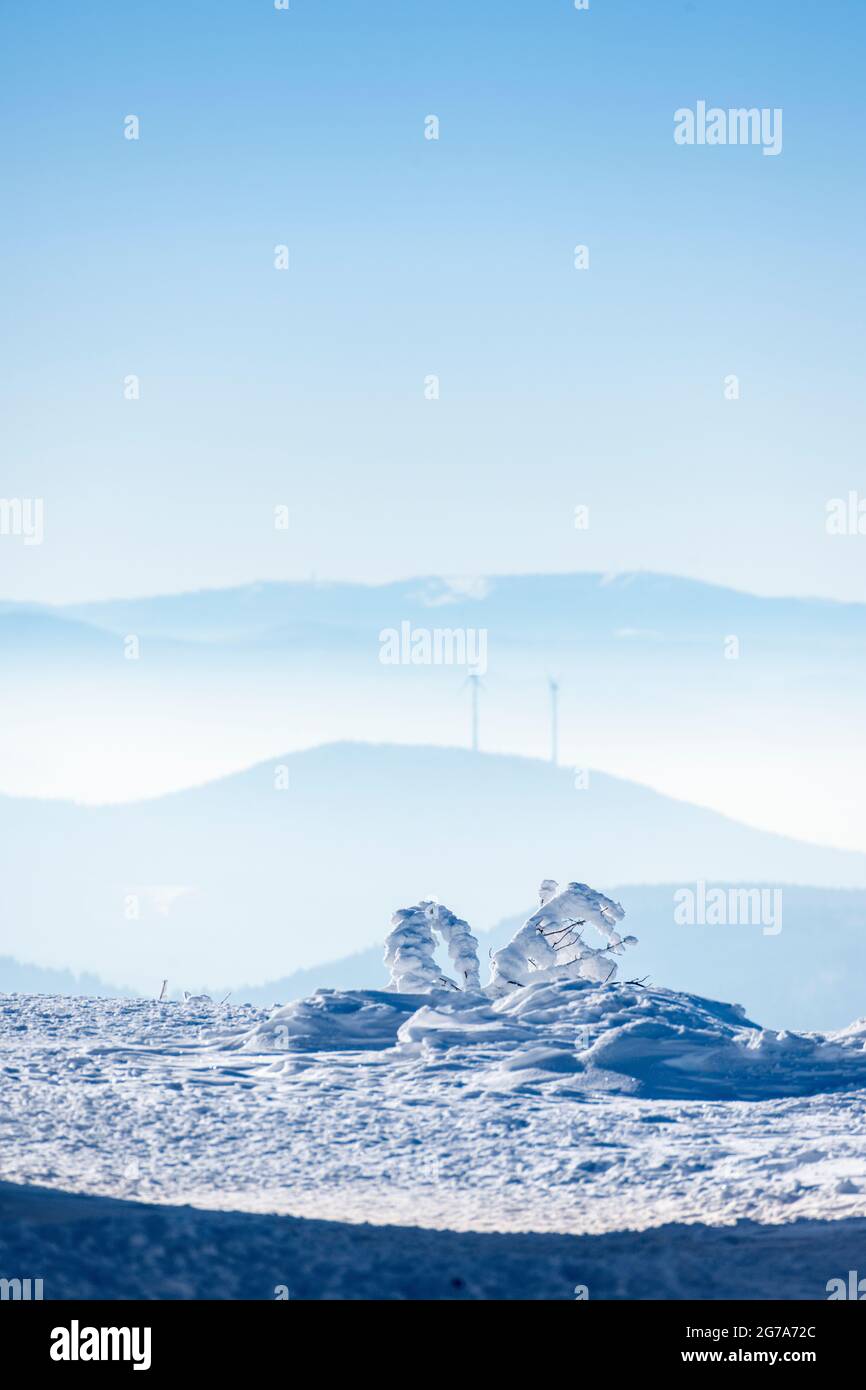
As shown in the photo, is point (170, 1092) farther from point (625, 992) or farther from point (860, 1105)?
point (860, 1105)

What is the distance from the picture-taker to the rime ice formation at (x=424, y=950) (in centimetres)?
5200

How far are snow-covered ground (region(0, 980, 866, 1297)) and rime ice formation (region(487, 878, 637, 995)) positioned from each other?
1.58 meters

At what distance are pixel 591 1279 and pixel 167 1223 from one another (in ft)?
24.6

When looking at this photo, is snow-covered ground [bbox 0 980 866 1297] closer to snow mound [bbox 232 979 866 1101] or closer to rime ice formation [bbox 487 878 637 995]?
snow mound [bbox 232 979 866 1101]

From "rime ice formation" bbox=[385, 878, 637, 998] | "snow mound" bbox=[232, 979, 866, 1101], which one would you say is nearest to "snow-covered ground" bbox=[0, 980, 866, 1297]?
"snow mound" bbox=[232, 979, 866, 1101]

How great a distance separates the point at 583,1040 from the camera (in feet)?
152

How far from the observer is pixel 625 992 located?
49.1 meters

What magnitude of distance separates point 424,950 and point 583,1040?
7.41 m

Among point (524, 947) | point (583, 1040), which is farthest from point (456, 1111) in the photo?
point (524, 947)

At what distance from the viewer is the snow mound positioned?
44469mm

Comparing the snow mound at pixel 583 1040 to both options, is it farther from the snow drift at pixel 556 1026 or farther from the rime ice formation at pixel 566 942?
the rime ice formation at pixel 566 942

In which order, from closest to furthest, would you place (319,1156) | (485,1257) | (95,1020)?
(485,1257) → (319,1156) → (95,1020)
